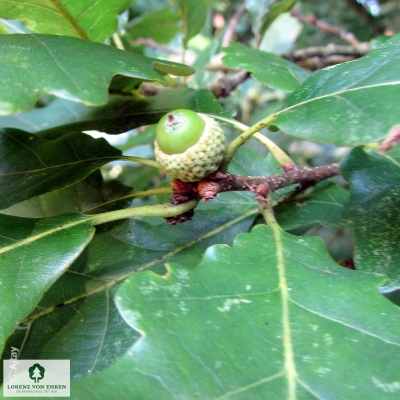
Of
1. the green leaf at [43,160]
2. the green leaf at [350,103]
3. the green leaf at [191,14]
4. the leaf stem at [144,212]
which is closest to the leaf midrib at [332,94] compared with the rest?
the green leaf at [350,103]

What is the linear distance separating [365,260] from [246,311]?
0.96ft

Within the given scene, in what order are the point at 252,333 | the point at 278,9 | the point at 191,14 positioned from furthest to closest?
the point at 278,9
the point at 191,14
the point at 252,333

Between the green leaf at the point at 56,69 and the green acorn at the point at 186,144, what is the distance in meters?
0.08

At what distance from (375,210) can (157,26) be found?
1.50m

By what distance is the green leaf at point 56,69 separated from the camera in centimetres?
50

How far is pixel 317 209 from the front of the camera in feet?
2.98

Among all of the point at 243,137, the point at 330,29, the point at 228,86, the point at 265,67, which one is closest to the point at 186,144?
the point at 243,137

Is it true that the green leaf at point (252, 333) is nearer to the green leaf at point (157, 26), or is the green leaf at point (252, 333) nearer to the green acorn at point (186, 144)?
the green acorn at point (186, 144)

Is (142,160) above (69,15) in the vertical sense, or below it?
below

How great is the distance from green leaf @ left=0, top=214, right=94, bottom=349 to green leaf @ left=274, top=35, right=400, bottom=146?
40cm

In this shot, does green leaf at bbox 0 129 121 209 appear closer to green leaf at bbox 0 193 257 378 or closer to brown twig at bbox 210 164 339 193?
green leaf at bbox 0 193 257 378

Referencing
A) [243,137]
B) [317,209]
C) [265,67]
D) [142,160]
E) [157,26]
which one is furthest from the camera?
[157,26]

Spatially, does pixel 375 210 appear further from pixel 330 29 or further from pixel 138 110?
pixel 330 29

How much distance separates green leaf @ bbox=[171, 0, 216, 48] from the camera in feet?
3.88
